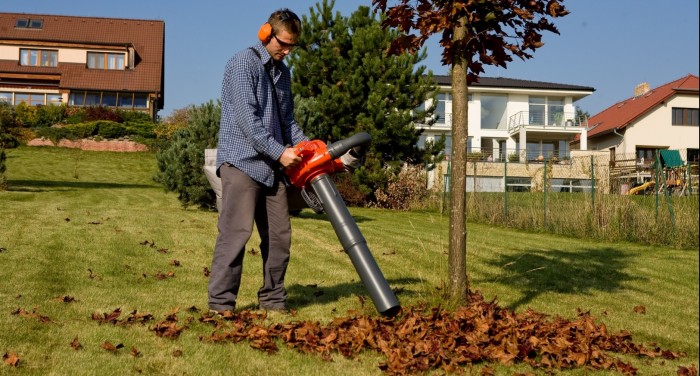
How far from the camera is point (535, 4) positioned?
5.22 metres

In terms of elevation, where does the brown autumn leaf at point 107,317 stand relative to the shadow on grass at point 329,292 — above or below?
below

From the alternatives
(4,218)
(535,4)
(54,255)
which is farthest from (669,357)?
(4,218)

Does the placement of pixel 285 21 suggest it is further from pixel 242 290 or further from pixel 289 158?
pixel 242 290

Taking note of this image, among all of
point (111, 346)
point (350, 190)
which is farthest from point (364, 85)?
point (111, 346)

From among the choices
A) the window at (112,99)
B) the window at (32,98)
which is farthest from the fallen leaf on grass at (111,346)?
the window at (32,98)

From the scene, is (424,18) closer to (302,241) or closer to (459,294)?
(459,294)

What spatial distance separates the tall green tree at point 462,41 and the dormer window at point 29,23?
52590 millimetres

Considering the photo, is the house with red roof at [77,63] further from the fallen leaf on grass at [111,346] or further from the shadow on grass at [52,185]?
the fallen leaf on grass at [111,346]

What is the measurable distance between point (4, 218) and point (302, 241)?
16.7 feet

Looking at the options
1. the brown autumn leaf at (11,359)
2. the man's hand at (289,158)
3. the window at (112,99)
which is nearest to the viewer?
the brown autumn leaf at (11,359)

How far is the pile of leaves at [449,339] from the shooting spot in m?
4.17

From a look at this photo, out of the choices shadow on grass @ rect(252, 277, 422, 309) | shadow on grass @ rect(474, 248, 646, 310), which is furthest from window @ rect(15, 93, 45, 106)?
shadow on grass @ rect(252, 277, 422, 309)

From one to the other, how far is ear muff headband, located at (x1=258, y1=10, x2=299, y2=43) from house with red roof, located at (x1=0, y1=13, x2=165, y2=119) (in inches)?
1804

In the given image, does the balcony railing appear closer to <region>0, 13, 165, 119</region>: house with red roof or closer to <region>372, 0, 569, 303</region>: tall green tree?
<region>0, 13, 165, 119</region>: house with red roof
